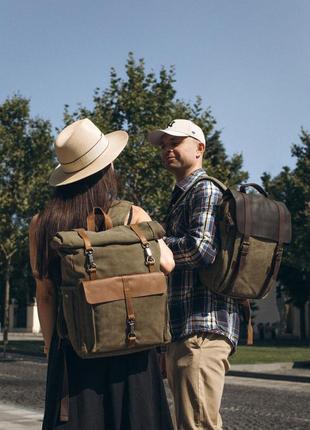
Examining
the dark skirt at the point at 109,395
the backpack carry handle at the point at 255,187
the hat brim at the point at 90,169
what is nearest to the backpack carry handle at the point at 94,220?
the hat brim at the point at 90,169

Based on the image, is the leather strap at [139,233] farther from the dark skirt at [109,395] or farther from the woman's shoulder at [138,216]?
the dark skirt at [109,395]

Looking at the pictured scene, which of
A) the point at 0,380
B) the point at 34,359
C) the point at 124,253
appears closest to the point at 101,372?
the point at 124,253

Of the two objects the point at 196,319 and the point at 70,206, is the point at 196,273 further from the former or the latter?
the point at 70,206

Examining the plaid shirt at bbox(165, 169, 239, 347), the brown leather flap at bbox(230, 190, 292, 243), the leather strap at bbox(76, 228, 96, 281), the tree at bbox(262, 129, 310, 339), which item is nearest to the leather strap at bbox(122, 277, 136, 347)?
the leather strap at bbox(76, 228, 96, 281)

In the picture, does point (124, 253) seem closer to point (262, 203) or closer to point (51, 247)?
point (51, 247)

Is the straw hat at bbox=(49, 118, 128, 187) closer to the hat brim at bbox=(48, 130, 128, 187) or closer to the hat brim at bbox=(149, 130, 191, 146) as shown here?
the hat brim at bbox=(48, 130, 128, 187)

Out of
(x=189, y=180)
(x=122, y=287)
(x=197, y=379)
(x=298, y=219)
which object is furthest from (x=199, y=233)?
(x=298, y=219)

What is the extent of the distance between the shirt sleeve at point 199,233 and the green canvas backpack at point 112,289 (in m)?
0.57

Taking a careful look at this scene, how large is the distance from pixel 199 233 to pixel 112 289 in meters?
0.79

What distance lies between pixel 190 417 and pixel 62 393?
30.7 inches

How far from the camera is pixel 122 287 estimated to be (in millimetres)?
2844

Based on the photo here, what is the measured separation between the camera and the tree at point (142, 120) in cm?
2736

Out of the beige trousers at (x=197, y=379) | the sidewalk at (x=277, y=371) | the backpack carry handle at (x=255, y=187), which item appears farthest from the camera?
the sidewalk at (x=277, y=371)

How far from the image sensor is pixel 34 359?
26.2 m
